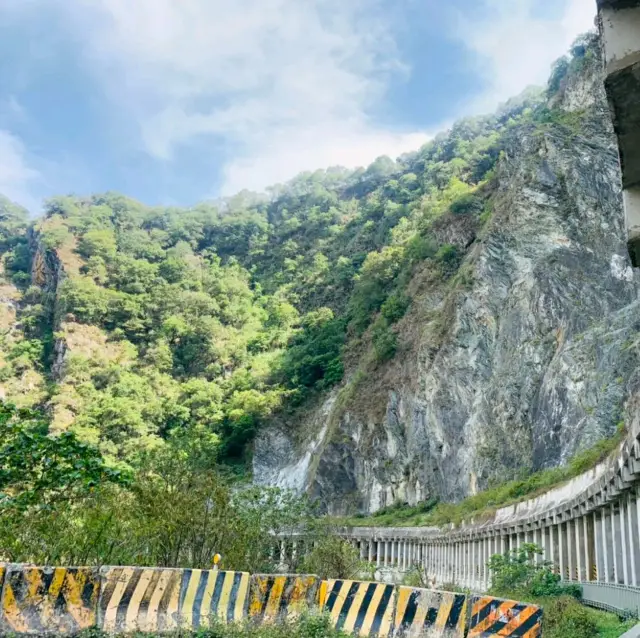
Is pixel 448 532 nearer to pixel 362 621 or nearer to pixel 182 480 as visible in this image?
pixel 182 480

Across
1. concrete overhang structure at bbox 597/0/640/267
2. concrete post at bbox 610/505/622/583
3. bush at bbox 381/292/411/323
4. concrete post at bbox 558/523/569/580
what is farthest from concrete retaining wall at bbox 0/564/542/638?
bush at bbox 381/292/411/323

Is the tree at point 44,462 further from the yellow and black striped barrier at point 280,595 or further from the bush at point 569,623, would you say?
the bush at point 569,623

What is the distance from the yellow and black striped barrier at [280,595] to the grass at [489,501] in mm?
10910

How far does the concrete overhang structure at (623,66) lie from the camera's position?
169 inches

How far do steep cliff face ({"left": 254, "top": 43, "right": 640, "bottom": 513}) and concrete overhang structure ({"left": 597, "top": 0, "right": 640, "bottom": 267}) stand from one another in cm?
2541

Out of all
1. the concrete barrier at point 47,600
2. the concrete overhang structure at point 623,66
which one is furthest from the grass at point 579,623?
the concrete overhang structure at point 623,66

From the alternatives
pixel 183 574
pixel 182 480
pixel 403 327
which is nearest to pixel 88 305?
pixel 403 327

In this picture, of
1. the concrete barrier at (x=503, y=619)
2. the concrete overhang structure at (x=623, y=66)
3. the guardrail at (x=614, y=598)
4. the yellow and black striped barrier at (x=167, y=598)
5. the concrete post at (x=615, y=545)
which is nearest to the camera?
the concrete overhang structure at (x=623, y=66)

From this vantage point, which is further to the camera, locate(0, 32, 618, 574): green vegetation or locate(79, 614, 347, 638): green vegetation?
locate(0, 32, 618, 574): green vegetation

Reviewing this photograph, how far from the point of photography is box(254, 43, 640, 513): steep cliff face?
1239 inches

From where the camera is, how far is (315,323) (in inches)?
2778

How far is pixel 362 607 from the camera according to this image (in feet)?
33.8

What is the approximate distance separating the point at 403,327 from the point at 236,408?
64.3 feet

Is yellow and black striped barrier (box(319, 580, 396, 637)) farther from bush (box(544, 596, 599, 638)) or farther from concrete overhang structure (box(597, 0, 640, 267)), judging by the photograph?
concrete overhang structure (box(597, 0, 640, 267))
